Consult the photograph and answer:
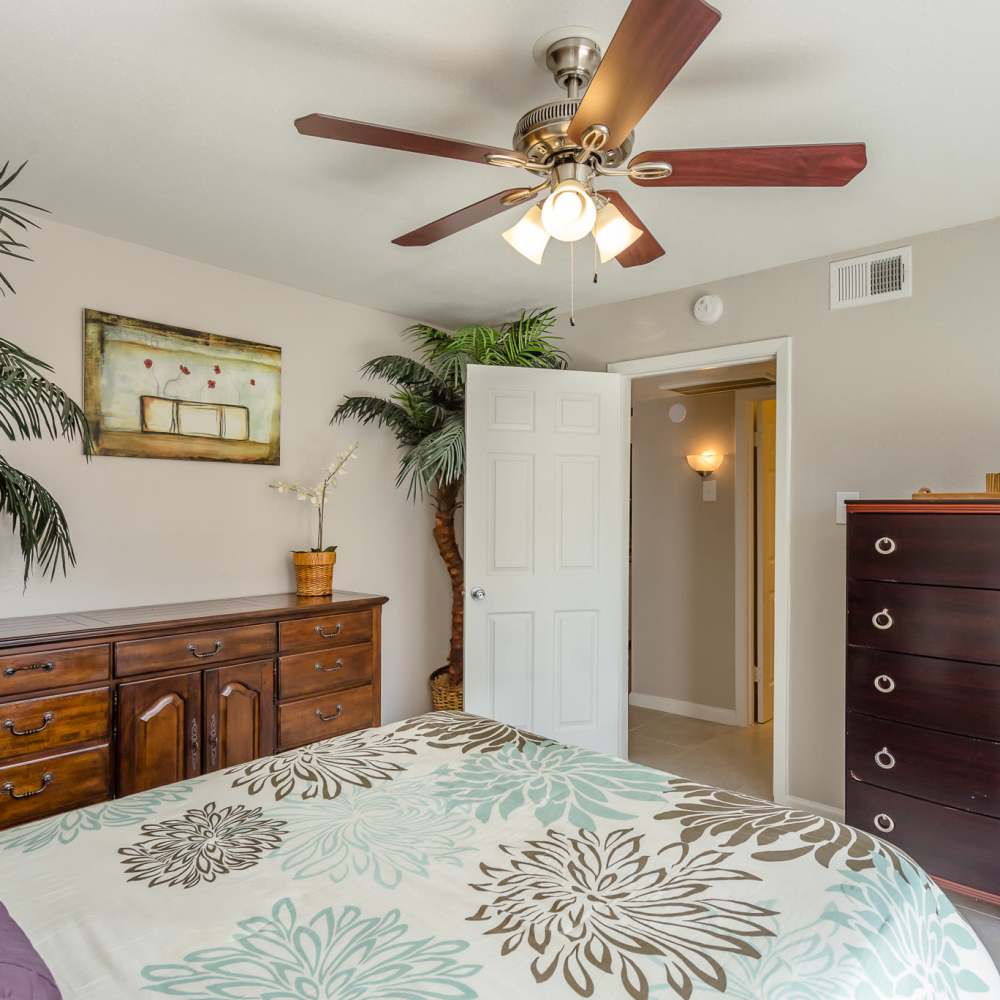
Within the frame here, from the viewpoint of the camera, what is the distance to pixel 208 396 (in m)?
3.33

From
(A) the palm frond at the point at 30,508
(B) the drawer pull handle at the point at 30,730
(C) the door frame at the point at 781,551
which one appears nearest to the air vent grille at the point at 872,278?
(C) the door frame at the point at 781,551

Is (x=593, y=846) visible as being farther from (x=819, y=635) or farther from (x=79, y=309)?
(x=79, y=309)

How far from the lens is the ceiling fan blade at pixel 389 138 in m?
1.54

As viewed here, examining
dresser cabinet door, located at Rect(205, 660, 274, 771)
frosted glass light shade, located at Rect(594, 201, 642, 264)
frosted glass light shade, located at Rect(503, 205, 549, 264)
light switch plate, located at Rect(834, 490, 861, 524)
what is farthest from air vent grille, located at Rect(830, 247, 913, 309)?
dresser cabinet door, located at Rect(205, 660, 274, 771)

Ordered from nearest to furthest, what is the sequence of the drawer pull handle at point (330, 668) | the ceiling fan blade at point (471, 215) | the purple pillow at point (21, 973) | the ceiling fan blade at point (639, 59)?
the purple pillow at point (21, 973) → the ceiling fan blade at point (639, 59) → the ceiling fan blade at point (471, 215) → the drawer pull handle at point (330, 668)

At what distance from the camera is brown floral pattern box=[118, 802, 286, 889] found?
1235mm

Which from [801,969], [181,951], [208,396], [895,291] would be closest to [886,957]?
[801,969]

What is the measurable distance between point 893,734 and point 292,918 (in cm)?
223

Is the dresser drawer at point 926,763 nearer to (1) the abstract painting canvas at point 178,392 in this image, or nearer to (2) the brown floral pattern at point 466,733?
(2) the brown floral pattern at point 466,733

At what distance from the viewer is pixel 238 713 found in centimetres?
287

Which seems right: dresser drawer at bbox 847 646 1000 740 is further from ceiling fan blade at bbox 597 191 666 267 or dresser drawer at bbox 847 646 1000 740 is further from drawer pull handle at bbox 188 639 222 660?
drawer pull handle at bbox 188 639 222 660

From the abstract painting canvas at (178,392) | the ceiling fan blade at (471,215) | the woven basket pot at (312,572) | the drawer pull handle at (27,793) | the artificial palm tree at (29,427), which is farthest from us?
the woven basket pot at (312,572)

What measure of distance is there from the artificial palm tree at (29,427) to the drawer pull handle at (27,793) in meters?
0.71

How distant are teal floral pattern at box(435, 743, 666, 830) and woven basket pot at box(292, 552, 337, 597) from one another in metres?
1.81
